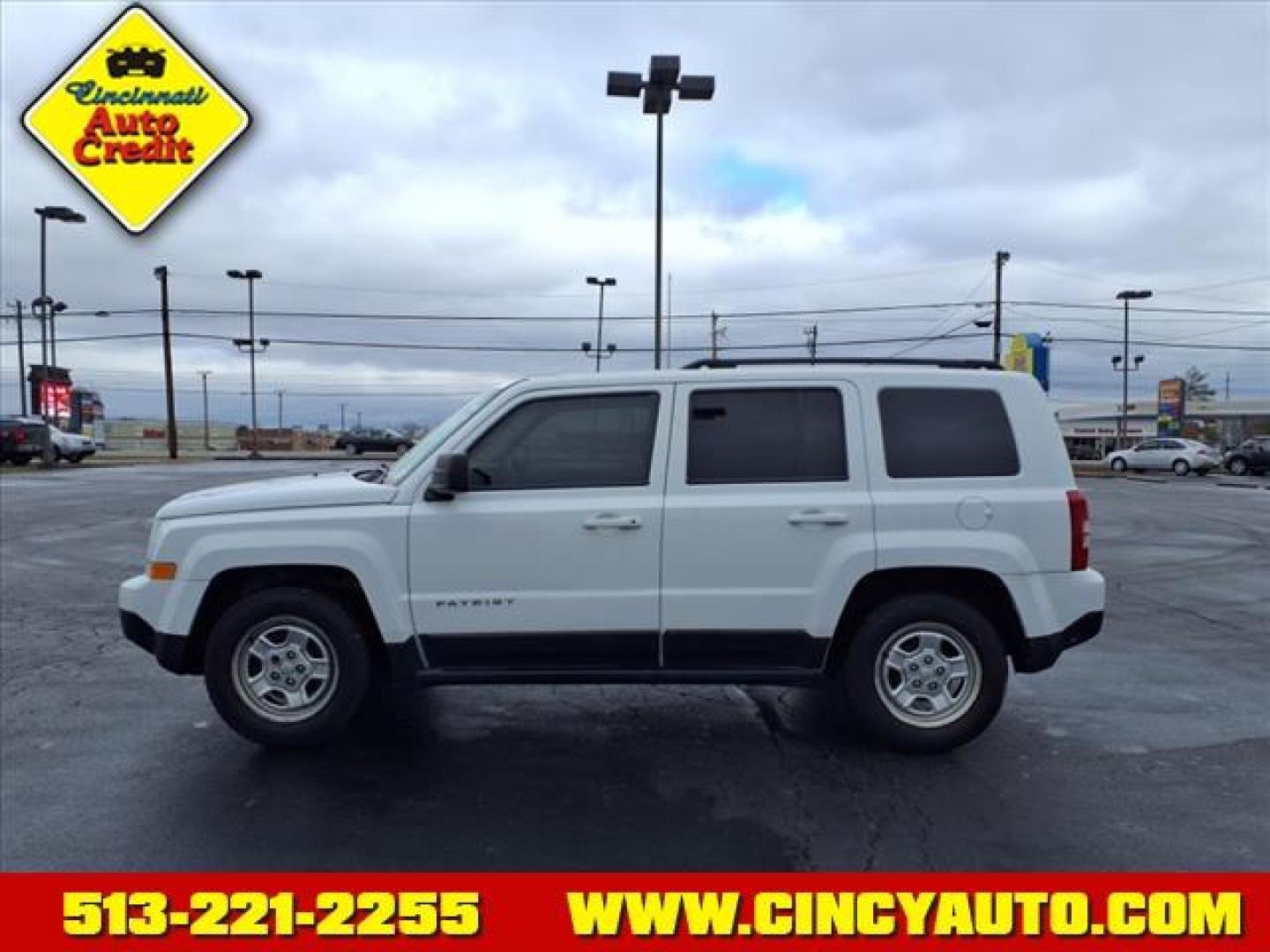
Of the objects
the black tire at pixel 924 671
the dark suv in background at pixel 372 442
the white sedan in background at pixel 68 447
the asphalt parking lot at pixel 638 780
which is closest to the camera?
the asphalt parking lot at pixel 638 780

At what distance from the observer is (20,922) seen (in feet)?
10.4

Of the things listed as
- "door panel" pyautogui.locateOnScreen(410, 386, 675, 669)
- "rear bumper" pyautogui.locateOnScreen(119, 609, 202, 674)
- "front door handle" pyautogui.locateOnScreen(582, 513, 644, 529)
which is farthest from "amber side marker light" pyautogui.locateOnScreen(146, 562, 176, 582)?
"front door handle" pyautogui.locateOnScreen(582, 513, 644, 529)

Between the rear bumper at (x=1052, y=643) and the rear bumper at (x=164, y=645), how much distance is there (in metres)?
4.12

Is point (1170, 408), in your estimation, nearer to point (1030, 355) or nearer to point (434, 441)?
point (1030, 355)

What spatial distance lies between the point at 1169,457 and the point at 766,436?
4170 centimetres

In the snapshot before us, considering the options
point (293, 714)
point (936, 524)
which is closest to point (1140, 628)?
point (936, 524)

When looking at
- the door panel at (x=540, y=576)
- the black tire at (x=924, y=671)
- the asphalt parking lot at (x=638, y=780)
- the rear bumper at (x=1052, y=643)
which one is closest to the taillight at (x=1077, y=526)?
the rear bumper at (x=1052, y=643)

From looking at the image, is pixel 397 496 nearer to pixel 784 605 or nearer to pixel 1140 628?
pixel 784 605

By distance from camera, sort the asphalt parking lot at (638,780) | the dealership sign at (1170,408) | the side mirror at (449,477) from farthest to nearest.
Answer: the dealership sign at (1170,408), the side mirror at (449,477), the asphalt parking lot at (638,780)

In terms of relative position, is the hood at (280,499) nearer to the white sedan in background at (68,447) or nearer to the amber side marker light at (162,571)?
the amber side marker light at (162,571)

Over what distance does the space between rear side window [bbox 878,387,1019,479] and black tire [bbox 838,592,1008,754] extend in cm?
65

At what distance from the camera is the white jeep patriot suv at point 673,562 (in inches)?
174

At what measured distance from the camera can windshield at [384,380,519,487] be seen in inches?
186

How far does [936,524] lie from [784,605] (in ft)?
2.73
